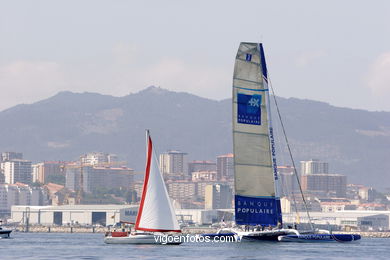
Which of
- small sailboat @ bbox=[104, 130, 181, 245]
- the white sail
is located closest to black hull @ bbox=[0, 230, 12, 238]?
small sailboat @ bbox=[104, 130, 181, 245]

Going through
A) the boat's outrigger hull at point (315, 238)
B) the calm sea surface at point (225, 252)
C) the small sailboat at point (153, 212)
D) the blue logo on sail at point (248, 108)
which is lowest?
the calm sea surface at point (225, 252)

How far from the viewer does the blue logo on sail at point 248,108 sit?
66125 millimetres

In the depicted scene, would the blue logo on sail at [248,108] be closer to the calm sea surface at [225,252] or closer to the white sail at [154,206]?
the white sail at [154,206]

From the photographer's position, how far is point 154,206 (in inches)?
2616

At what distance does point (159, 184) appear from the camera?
67312mm

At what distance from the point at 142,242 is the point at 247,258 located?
12.7 metres

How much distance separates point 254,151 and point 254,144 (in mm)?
419

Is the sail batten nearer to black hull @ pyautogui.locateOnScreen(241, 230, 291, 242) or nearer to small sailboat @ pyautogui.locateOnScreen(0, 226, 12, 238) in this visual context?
black hull @ pyautogui.locateOnScreen(241, 230, 291, 242)

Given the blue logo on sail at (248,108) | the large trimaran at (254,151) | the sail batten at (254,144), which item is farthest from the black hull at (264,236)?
the blue logo on sail at (248,108)

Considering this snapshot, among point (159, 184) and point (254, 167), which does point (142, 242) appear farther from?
point (254, 167)

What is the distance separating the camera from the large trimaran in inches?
2594

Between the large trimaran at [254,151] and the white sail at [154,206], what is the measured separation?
4085 millimetres

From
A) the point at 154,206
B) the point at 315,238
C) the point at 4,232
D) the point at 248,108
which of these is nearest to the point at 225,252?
the point at 154,206

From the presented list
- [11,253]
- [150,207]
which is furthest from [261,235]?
[11,253]
